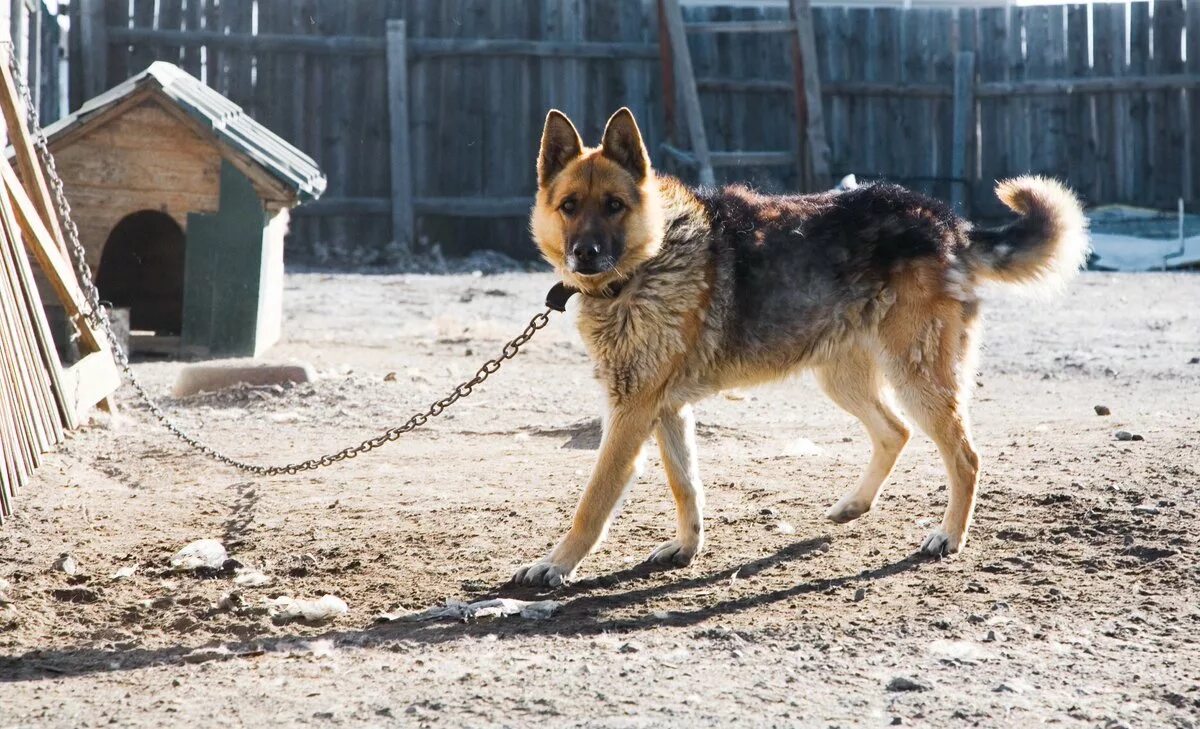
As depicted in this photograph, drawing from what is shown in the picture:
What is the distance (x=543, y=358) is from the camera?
33.3 ft

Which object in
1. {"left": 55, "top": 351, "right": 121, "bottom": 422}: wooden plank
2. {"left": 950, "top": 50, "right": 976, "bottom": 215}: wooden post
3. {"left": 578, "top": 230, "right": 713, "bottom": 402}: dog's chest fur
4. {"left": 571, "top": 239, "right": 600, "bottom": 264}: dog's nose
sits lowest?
{"left": 55, "top": 351, "right": 121, "bottom": 422}: wooden plank

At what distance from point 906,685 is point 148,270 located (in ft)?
A: 31.0

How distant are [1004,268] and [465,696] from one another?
3091 mm

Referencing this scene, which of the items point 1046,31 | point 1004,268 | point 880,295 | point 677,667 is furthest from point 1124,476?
point 1046,31

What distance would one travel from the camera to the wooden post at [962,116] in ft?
55.4

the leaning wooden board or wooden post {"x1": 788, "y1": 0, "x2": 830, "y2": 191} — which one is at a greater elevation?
wooden post {"x1": 788, "y1": 0, "x2": 830, "y2": 191}

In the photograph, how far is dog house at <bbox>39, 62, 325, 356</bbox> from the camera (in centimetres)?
942

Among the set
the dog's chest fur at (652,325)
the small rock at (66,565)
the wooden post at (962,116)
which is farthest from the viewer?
the wooden post at (962,116)

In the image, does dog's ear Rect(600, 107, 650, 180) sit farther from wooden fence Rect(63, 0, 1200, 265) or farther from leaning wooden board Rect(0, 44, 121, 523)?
wooden fence Rect(63, 0, 1200, 265)

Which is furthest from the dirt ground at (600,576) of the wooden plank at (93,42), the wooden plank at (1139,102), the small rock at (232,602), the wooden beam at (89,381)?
the wooden plank at (1139,102)

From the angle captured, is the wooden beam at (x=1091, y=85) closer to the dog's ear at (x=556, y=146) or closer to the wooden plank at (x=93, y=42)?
the wooden plank at (x=93, y=42)

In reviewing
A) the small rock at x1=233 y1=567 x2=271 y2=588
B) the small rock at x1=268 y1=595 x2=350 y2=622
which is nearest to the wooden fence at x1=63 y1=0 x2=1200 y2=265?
the small rock at x1=233 y1=567 x2=271 y2=588

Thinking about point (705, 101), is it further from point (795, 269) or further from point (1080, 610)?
point (1080, 610)

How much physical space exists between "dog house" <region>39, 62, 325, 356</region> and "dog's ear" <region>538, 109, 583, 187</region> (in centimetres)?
464
